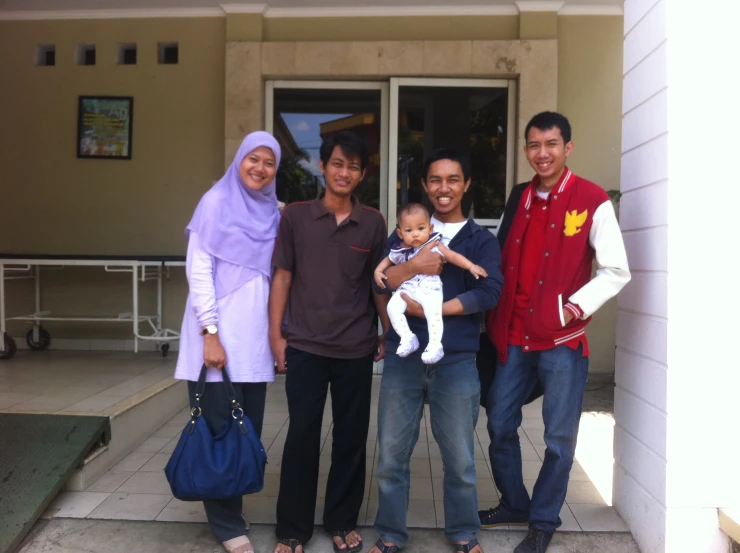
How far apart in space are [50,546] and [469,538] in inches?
68.7

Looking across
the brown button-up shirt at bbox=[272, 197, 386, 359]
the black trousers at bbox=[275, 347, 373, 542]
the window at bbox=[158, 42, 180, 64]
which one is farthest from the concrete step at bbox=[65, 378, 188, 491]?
the window at bbox=[158, 42, 180, 64]

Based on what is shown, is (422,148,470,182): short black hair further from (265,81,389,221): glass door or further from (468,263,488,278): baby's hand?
(265,81,389,221): glass door

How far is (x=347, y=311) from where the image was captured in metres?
2.43

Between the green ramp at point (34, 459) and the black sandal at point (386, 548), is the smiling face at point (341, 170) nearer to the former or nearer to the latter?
the black sandal at point (386, 548)

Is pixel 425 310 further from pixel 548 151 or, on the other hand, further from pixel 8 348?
pixel 8 348

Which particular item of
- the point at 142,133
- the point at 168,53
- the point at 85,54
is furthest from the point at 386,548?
the point at 85,54

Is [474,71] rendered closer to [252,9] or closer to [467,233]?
[252,9]

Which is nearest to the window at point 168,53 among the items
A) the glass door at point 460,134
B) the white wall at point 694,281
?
the glass door at point 460,134

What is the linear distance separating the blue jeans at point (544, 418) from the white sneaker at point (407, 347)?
0.50 m

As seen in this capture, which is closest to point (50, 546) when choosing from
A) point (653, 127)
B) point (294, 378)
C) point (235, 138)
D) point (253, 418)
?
point (253, 418)

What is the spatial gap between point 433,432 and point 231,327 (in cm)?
91

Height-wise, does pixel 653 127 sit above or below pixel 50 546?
above

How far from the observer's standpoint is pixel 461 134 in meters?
5.44

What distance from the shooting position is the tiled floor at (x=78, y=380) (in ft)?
11.9
